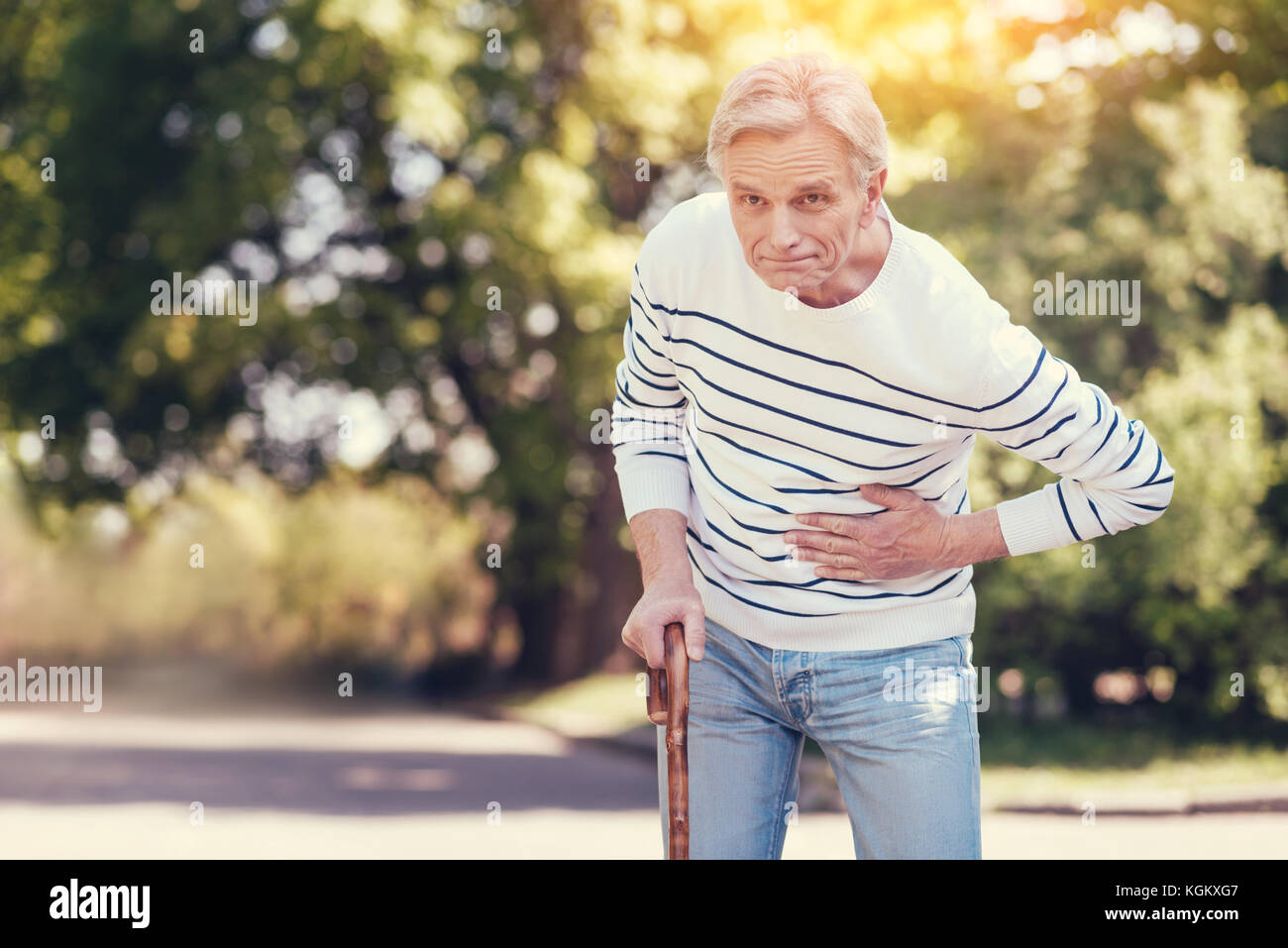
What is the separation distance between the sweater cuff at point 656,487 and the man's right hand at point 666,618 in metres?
0.20

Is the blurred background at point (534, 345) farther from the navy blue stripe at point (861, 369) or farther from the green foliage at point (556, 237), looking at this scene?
the navy blue stripe at point (861, 369)

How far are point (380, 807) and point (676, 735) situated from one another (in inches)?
335

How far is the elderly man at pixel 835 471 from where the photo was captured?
2.50 metres

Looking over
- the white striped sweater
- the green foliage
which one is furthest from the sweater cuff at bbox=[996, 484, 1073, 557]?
the green foliage

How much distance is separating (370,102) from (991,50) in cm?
718

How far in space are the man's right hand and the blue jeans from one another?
115 millimetres

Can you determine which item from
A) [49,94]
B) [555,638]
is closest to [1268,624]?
[555,638]

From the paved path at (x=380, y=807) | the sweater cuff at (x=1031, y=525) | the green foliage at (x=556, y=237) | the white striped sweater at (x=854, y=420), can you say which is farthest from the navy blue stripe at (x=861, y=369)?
the green foliage at (x=556, y=237)

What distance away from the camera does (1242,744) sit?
12.0 metres

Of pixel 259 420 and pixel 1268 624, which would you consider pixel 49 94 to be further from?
pixel 1268 624

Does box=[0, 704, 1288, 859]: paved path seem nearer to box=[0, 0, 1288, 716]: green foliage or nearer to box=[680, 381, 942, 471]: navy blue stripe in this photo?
box=[0, 0, 1288, 716]: green foliage

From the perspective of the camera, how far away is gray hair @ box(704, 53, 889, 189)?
2.42 metres

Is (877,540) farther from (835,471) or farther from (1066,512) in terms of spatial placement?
(1066,512)

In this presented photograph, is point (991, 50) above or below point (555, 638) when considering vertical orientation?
above
